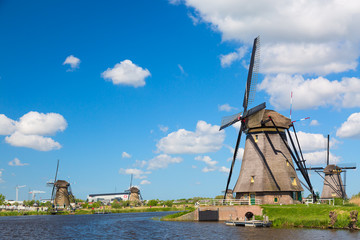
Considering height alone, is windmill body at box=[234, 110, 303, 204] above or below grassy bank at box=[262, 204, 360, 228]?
above

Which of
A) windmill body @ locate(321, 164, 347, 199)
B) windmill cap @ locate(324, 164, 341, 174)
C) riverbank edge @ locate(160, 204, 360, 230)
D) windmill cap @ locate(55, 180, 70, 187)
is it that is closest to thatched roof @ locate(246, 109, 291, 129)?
riverbank edge @ locate(160, 204, 360, 230)

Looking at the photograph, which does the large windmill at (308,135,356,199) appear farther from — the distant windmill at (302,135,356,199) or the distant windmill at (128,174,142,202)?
the distant windmill at (128,174,142,202)

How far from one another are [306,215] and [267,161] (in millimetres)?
9318

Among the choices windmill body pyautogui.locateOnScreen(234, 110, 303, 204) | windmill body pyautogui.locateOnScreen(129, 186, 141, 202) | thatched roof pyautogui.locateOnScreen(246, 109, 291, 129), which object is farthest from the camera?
windmill body pyautogui.locateOnScreen(129, 186, 141, 202)

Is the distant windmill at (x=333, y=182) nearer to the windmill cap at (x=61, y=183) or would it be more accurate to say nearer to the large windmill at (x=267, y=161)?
the large windmill at (x=267, y=161)

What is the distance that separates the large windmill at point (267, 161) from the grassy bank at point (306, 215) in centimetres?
371

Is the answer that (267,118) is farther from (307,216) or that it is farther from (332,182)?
(332,182)

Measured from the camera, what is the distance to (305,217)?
35031 millimetres

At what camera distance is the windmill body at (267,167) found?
139 feet

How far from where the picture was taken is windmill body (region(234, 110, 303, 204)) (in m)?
42.3

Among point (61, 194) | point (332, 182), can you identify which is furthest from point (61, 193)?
point (332, 182)

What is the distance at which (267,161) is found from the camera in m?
43.5

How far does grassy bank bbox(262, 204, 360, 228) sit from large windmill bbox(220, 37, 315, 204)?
146 inches

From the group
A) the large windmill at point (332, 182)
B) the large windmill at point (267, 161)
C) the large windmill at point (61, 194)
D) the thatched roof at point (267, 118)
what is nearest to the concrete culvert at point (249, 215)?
the large windmill at point (267, 161)
